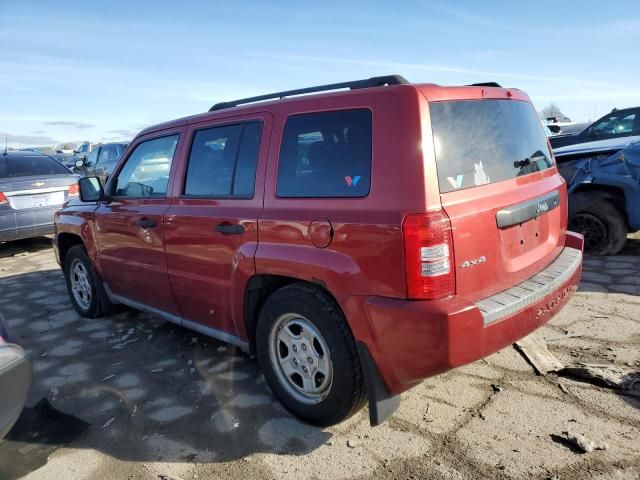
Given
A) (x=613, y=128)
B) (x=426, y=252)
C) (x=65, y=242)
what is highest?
(x=613, y=128)

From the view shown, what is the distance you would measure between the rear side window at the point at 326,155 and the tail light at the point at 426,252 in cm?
33

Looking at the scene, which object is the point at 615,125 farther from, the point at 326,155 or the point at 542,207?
the point at 326,155

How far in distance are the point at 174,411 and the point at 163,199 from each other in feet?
4.93

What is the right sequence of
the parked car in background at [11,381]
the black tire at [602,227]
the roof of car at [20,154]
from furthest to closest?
the roof of car at [20,154] < the black tire at [602,227] < the parked car in background at [11,381]

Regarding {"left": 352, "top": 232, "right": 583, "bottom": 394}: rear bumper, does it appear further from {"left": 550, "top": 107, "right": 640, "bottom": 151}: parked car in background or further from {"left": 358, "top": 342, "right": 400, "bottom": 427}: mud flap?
{"left": 550, "top": 107, "right": 640, "bottom": 151}: parked car in background

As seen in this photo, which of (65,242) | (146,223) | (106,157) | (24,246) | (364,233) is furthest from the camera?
(106,157)

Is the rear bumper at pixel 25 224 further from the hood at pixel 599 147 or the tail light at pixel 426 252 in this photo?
the hood at pixel 599 147

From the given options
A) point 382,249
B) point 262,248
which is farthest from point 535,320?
point 262,248

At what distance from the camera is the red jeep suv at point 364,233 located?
2.32 meters

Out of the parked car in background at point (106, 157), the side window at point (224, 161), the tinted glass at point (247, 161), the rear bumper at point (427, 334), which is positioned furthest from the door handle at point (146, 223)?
the parked car in background at point (106, 157)

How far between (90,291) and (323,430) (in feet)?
10.1

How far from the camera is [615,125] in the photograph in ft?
31.2

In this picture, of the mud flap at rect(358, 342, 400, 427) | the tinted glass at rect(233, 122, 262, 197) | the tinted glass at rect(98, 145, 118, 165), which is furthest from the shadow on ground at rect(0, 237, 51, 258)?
the mud flap at rect(358, 342, 400, 427)

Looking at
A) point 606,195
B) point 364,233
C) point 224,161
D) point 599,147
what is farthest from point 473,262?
point 599,147
